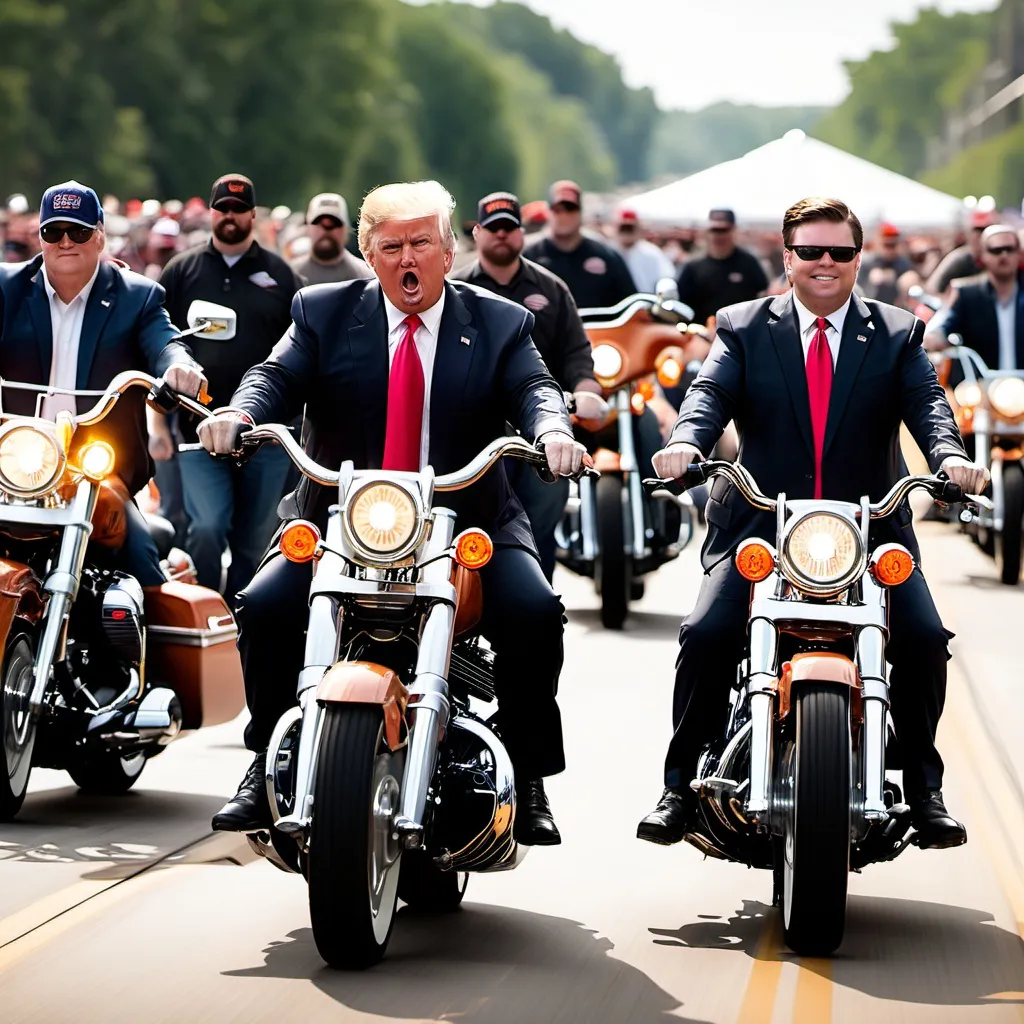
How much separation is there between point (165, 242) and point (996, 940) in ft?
41.9

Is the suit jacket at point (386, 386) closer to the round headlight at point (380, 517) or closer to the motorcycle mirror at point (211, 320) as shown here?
the round headlight at point (380, 517)

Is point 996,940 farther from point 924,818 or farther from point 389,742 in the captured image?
point 389,742

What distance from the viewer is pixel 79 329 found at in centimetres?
882

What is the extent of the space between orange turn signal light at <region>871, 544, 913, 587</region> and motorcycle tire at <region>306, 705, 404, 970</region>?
56.9 inches

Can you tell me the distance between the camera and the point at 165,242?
18.5 metres

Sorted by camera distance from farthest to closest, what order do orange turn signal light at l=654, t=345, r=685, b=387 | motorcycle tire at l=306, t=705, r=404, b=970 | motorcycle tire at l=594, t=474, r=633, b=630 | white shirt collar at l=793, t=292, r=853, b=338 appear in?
orange turn signal light at l=654, t=345, r=685, b=387 < motorcycle tire at l=594, t=474, r=633, b=630 < white shirt collar at l=793, t=292, r=853, b=338 < motorcycle tire at l=306, t=705, r=404, b=970

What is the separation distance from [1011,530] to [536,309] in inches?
235

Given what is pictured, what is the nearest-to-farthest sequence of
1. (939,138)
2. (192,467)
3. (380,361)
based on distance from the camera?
(380,361) → (192,467) → (939,138)

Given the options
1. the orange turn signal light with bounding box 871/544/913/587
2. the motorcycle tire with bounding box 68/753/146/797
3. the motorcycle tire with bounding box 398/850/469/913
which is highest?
the orange turn signal light with bounding box 871/544/913/587

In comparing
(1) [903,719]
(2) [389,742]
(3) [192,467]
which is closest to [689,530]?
(3) [192,467]

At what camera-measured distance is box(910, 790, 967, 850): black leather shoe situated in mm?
6680

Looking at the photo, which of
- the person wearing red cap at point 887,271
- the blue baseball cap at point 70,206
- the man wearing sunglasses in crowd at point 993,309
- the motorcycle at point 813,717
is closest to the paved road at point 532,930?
the motorcycle at point 813,717

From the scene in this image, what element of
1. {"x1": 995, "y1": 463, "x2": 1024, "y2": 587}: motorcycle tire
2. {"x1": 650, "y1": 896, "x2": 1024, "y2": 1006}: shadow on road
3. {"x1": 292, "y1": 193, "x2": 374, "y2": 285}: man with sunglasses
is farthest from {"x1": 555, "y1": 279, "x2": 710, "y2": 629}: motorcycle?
{"x1": 650, "y1": 896, "x2": 1024, "y2": 1006}: shadow on road

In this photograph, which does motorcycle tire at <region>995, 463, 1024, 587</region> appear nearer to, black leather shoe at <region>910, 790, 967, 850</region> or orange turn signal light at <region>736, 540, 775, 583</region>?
black leather shoe at <region>910, 790, 967, 850</region>
